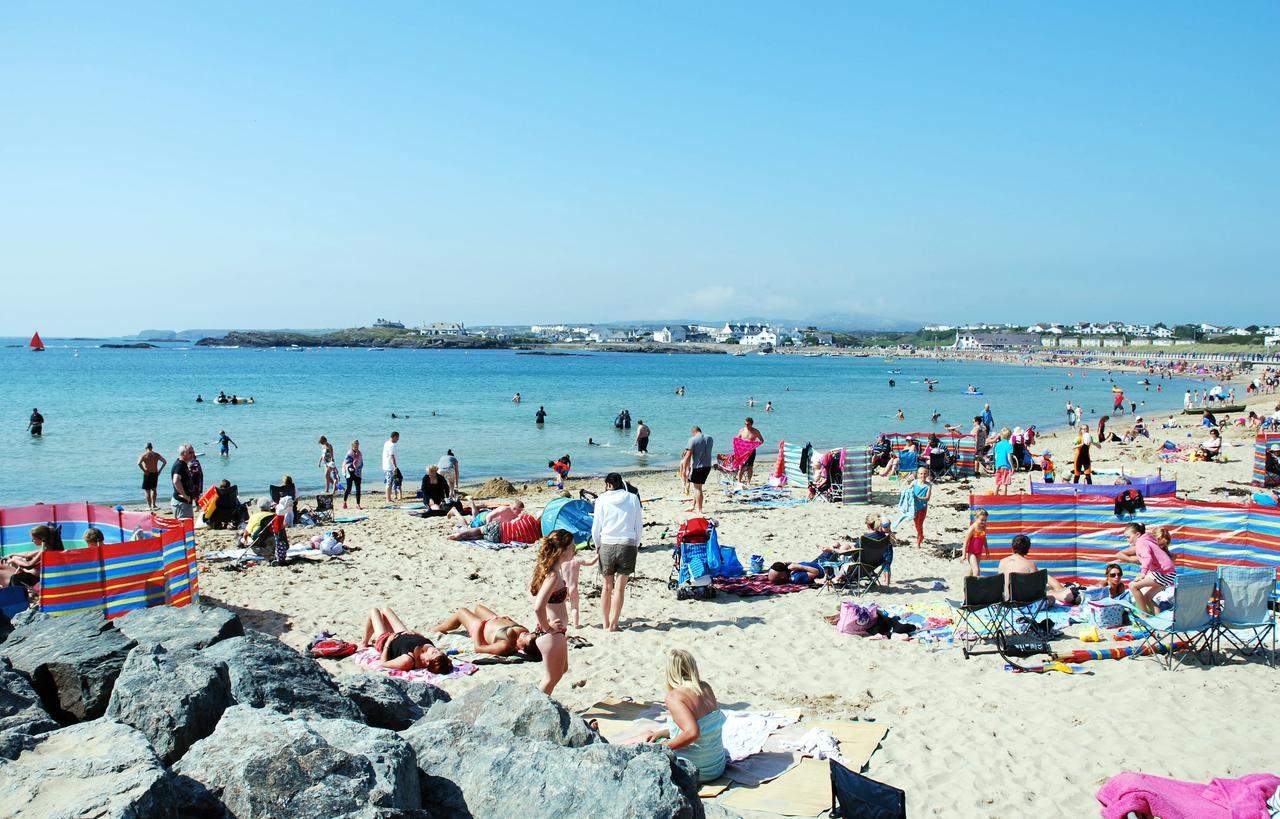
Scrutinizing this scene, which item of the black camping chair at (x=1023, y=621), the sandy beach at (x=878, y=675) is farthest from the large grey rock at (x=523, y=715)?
the black camping chair at (x=1023, y=621)

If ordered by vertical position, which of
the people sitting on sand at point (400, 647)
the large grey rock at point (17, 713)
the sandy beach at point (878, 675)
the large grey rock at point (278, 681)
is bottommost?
the sandy beach at point (878, 675)

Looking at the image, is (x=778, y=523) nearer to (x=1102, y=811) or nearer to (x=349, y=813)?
(x=1102, y=811)

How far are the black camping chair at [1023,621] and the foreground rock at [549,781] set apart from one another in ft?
16.1

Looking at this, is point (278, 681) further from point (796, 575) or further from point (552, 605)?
point (796, 575)

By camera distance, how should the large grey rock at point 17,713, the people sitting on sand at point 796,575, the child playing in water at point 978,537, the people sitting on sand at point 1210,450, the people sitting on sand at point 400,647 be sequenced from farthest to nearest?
the people sitting on sand at point 1210,450, the people sitting on sand at point 796,575, the child playing in water at point 978,537, the people sitting on sand at point 400,647, the large grey rock at point 17,713

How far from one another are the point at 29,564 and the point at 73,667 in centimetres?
528

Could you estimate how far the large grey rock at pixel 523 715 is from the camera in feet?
14.1

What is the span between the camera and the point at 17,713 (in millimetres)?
4043

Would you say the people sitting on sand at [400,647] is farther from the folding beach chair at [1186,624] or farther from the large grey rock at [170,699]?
the folding beach chair at [1186,624]

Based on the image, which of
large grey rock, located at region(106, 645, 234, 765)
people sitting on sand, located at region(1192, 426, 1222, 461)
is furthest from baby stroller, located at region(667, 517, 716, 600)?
people sitting on sand, located at region(1192, 426, 1222, 461)

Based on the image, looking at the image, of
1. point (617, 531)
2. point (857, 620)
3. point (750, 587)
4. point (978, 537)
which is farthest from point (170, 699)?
point (978, 537)

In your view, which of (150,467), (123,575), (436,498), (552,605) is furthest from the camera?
(150,467)

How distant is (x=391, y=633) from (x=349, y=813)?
489 cm

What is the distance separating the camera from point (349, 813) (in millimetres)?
3084
